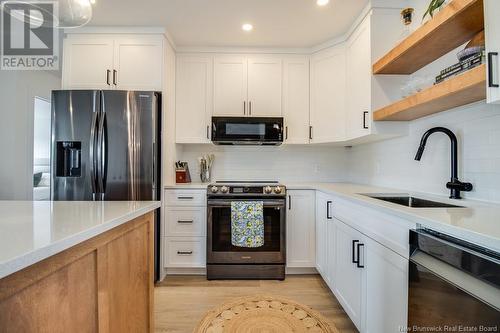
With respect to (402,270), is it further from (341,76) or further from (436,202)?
(341,76)

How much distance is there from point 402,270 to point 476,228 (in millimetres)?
418

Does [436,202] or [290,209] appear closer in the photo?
[436,202]

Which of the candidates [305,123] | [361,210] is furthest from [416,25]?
[361,210]

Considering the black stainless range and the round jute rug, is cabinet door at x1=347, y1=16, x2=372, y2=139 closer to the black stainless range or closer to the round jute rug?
the black stainless range

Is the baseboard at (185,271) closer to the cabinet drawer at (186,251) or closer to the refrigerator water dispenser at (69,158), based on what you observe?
the cabinet drawer at (186,251)

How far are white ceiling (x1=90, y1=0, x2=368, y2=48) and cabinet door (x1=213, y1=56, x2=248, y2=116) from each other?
0.22m

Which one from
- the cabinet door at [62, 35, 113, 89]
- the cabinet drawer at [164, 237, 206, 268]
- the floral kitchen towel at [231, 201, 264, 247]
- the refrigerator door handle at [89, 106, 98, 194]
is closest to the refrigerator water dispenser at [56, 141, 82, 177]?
the refrigerator door handle at [89, 106, 98, 194]

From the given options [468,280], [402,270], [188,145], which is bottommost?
[402,270]

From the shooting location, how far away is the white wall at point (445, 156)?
137cm

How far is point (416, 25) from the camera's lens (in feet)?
6.56

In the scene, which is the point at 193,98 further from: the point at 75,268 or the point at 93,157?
the point at 75,268

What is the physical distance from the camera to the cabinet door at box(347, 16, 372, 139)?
215cm

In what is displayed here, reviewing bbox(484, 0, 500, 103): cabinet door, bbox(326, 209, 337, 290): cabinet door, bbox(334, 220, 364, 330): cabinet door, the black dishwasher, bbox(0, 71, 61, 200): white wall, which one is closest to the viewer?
the black dishwasher

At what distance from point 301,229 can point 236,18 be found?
6.97 ft
